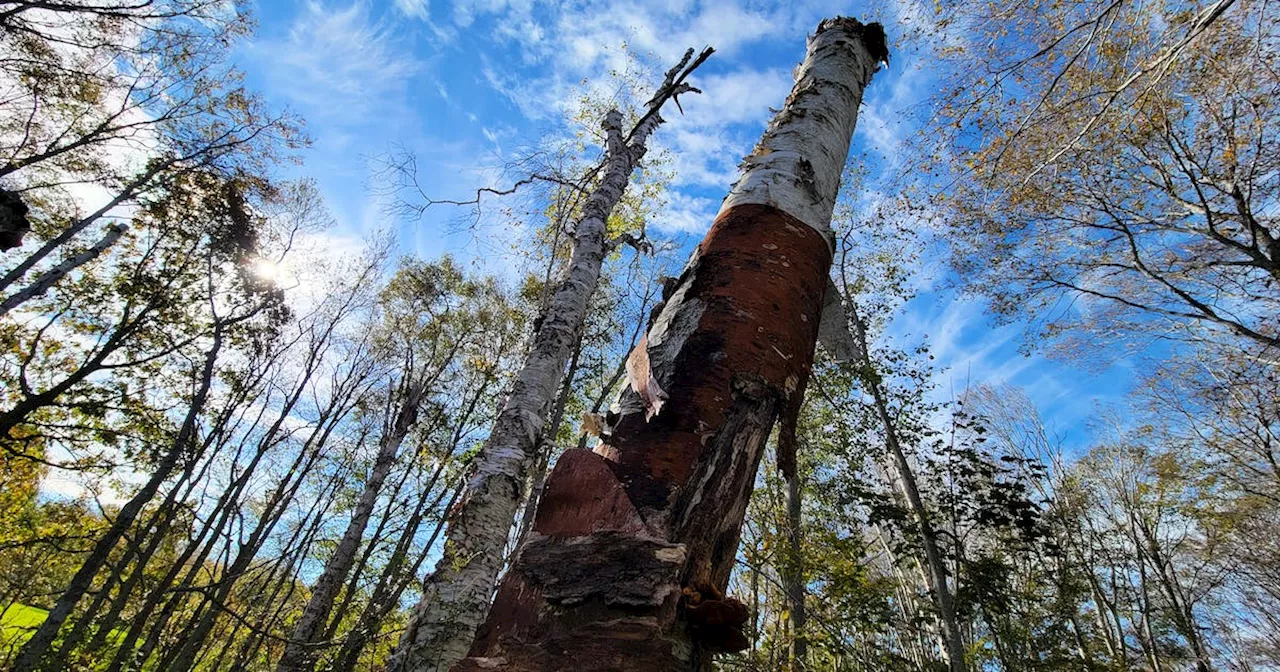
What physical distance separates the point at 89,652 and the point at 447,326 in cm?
972

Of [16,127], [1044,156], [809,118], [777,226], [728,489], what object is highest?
[1044,156]

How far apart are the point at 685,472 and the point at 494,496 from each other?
2.93 m

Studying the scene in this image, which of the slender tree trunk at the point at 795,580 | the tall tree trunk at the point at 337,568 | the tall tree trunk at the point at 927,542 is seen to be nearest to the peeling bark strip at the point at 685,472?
the slender tree trunk at the point at 795,580

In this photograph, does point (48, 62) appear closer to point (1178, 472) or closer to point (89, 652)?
point (89, 652)

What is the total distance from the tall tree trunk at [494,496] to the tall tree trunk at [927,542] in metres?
4.19

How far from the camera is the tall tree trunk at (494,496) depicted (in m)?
3.06

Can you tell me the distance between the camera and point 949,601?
7297mm

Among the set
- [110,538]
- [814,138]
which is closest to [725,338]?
[814,138]

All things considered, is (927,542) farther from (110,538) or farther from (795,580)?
(110,538)

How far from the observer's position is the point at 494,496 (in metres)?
3.44

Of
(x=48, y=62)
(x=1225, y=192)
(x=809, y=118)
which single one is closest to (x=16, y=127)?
(x=48, y=62)

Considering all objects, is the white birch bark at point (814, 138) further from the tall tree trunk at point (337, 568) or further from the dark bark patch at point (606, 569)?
the tall tree trunk at point (337, 568)

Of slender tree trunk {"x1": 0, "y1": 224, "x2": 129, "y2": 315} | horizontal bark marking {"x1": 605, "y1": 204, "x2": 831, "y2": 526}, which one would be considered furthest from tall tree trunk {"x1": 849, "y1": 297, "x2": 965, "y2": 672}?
slender tree trunk {"x1": 0, "y1": 224, "x2": 129, "y2": 315}

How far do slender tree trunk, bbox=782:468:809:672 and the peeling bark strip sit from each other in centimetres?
180
